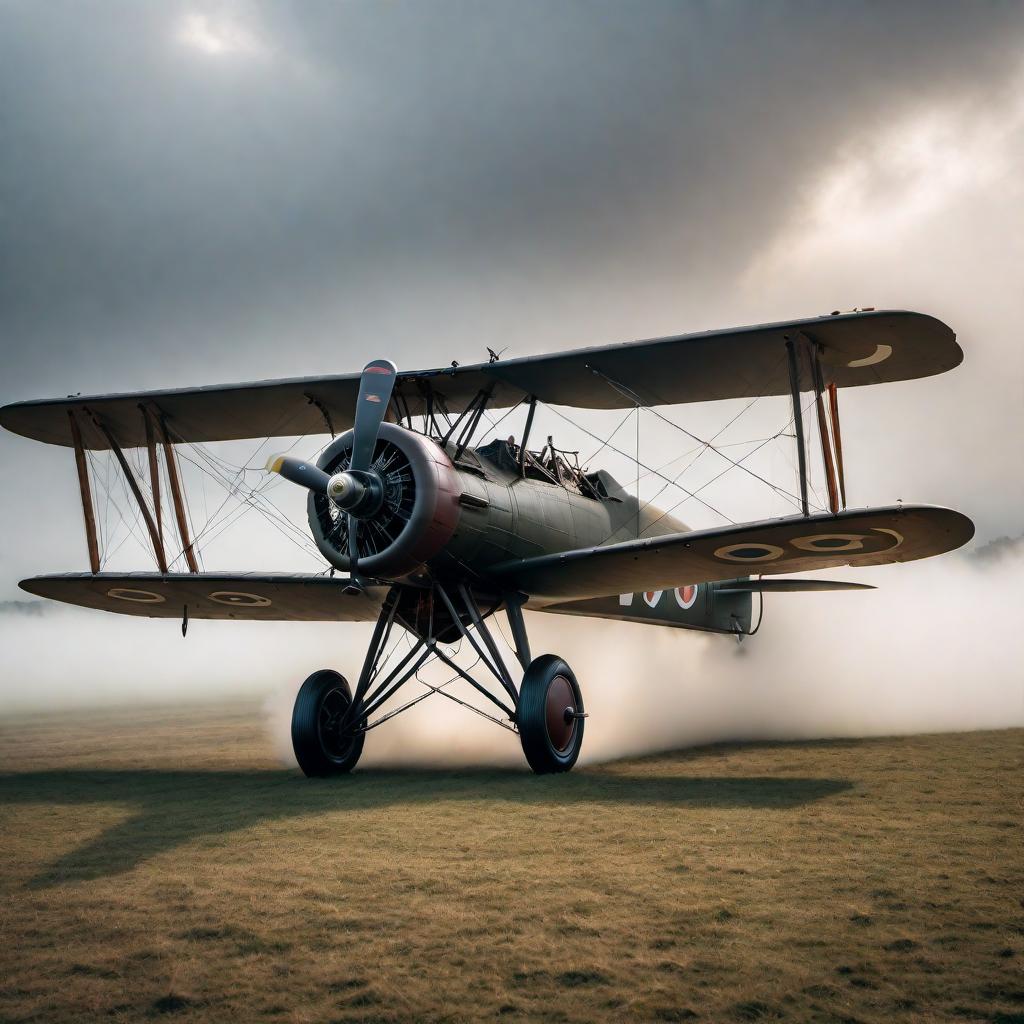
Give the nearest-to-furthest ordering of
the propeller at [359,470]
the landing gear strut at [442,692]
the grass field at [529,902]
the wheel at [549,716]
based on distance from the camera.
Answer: the grass field at [529,902] → the propeller at [359,470] → the wheel at [549,716] → the landing gear strut at [442,692]

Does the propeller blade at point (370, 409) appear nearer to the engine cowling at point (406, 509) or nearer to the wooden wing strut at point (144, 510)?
the engine cowling at point (406, 509)

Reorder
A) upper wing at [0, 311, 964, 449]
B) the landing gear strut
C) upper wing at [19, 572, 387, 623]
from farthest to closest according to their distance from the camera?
upper wing at [19, 572, 387, 623], upper wing at [0, 311, 964, 449], the landing gear strut

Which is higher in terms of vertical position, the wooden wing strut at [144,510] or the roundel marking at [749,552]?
the wooden wing strut at [144,510]

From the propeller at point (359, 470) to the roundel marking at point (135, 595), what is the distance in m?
3.53

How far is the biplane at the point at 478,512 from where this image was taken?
827 centimetres

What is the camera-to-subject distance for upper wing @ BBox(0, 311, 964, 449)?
8.68 metres

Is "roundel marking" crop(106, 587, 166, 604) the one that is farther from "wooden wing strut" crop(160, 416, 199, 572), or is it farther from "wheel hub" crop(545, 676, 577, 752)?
"wheel hub" crop(545, 676, 577, 752)

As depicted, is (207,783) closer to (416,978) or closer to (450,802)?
(450,802)

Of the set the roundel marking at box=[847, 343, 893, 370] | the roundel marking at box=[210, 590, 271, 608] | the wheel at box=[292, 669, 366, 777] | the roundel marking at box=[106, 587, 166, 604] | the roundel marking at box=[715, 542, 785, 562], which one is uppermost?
the roundel marking at box=[847, 343, 893, 370]

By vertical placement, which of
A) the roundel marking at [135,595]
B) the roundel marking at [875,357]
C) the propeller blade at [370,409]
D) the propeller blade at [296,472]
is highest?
the roundel marking at [875,357]

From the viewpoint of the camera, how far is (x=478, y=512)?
880 centimetres

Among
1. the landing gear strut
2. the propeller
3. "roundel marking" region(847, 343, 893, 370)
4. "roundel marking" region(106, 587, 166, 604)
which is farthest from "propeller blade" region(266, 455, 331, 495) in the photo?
"roundel marking" region(847, 343, 893, 370)

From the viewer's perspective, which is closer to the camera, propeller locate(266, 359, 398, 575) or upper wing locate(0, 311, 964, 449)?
propeller locate(266, 359, 398, 575)

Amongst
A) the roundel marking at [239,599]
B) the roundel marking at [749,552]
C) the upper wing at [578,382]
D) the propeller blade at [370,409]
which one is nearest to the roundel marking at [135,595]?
the roundel marking at [239,599]
